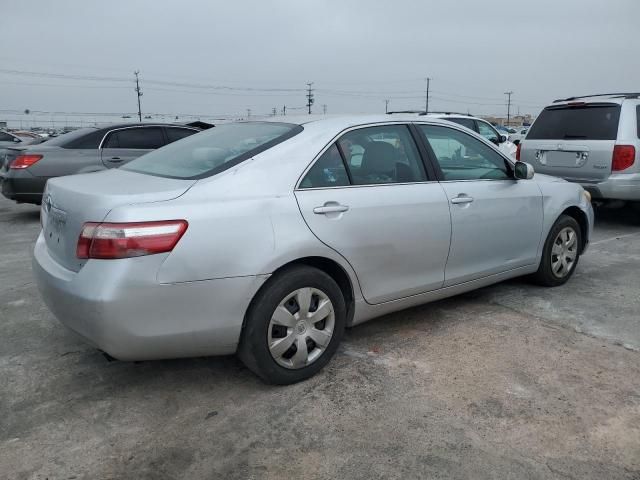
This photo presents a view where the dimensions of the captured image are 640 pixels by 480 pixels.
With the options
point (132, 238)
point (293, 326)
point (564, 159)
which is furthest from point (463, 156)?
point (564, 159)

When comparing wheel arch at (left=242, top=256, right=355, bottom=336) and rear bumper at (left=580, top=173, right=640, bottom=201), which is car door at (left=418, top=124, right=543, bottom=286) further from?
rear bumper at (left=580, top=173, right=640, bottom=201)

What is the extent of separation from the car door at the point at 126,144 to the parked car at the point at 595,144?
18.6 ft

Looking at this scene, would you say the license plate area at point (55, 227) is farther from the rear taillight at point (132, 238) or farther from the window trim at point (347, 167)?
the window trim at point (347, 167)

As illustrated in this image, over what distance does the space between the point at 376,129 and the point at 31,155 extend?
242 inches

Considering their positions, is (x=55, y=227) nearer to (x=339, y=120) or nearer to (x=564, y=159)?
(x=339, y=120)

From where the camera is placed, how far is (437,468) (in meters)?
2.36

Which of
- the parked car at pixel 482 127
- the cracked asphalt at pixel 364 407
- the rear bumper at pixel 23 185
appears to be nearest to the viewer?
the cracked asphalt at pixel 364 407

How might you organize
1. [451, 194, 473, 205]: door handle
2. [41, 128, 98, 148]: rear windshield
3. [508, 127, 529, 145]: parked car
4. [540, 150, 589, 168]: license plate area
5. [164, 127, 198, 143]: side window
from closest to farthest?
[451, 194, 473, 205]: door handle, [540, 150, 589, 168]: license plate area, [41, 128, 98, 148]: rear windshield, [164, 127, 198, 143]: side window, [508, 127, 529, 145]: parked car

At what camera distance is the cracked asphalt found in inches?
94.3

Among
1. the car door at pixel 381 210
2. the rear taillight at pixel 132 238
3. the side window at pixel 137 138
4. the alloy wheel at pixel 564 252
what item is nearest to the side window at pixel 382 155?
the car door at pixel 381 210

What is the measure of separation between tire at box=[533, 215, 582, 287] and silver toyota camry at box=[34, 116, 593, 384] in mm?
644

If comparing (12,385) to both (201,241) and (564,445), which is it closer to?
(201,241)

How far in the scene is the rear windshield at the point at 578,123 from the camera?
7000 millimetres

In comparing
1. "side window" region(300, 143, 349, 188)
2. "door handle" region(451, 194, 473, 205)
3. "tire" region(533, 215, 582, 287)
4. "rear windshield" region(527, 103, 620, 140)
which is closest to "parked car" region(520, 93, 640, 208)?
"rear windshield" region(527, 103, 620, 140)
